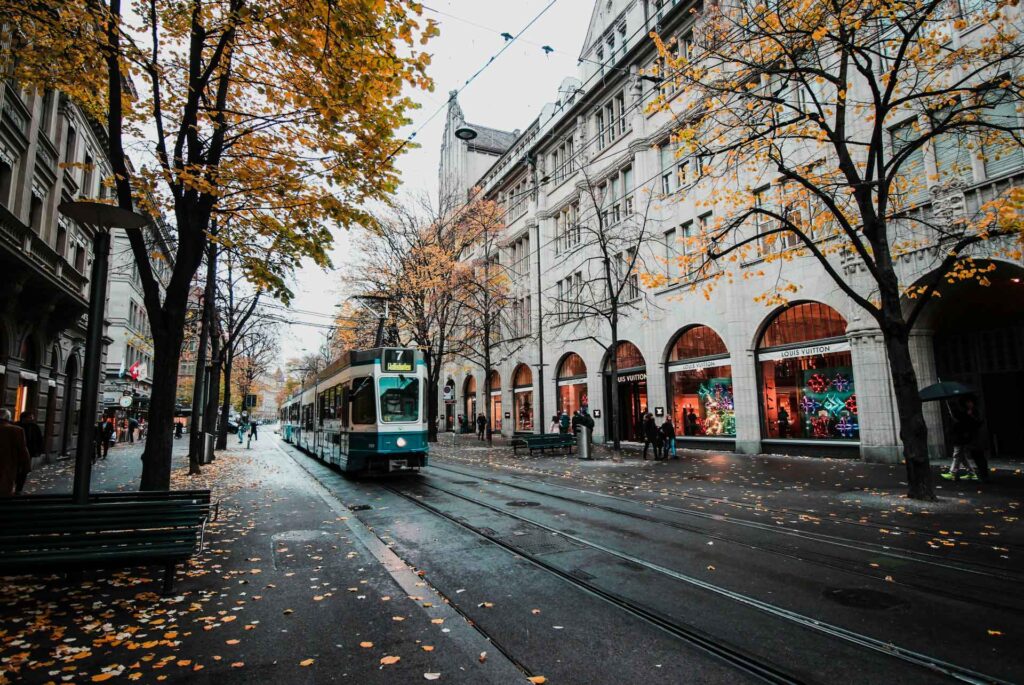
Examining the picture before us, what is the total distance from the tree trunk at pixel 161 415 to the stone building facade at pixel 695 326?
1242 cm

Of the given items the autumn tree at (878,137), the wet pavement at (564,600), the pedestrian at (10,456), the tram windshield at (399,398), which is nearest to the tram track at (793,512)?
the wet pavement at (564,600)

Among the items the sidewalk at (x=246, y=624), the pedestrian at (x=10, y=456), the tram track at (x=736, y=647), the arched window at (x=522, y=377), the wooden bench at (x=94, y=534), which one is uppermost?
the arched window at (x=522, y=377)

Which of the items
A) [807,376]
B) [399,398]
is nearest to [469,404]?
[807,376]

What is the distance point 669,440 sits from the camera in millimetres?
19266

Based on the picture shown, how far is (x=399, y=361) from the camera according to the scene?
47.6ft

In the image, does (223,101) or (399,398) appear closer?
(223,101)

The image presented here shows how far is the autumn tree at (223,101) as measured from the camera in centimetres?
715

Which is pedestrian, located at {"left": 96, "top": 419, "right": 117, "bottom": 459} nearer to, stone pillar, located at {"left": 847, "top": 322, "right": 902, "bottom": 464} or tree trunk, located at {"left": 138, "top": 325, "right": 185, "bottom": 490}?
tree trunk, located at {"left": 138, "top": 325, "right": 185, "bottom": 490}

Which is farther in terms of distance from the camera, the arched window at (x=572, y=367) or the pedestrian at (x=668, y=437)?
the arched window at (x=572, y=367)

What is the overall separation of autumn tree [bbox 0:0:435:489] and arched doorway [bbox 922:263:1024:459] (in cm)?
1581

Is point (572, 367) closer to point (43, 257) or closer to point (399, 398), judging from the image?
point (399, 398)

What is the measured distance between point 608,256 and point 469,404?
2590 cm

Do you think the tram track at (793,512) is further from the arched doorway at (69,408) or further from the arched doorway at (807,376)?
the arched doorway at (69,408)

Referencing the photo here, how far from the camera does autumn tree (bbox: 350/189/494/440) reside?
2831cm
